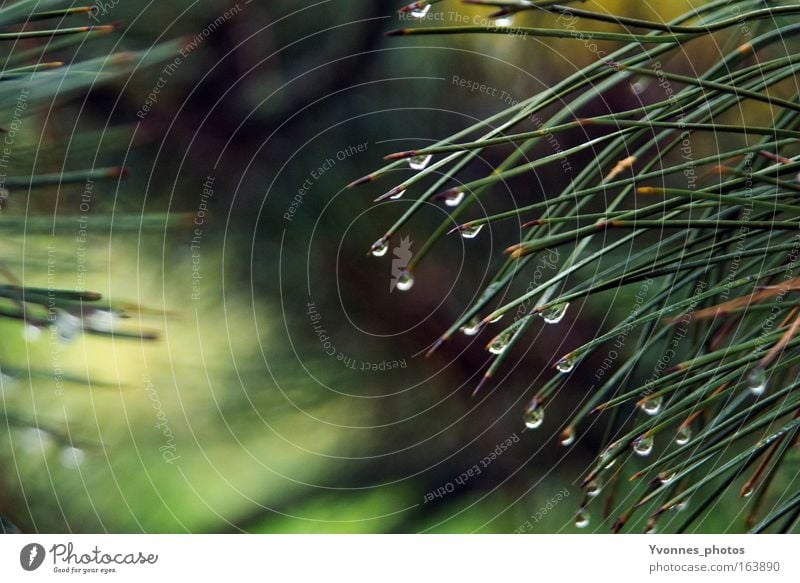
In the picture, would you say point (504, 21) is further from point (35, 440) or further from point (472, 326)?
point (35, 440)

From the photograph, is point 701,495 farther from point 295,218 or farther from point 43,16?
point 43,16

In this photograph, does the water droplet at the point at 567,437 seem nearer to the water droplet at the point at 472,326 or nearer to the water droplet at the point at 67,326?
the water droplet at the point at 472,326

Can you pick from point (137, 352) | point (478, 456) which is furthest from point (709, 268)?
point (137, 352)

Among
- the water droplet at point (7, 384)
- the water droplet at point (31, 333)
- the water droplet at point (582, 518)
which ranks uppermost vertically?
the water droplet at point (31, 333)

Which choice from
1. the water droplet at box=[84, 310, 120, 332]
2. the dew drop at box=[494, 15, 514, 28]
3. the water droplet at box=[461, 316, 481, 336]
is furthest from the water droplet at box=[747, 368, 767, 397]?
the water droplet at box=[84, 310, 120, 332]

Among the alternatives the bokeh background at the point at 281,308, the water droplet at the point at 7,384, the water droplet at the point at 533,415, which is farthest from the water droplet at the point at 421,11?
the water droplet at the point at 7,384
